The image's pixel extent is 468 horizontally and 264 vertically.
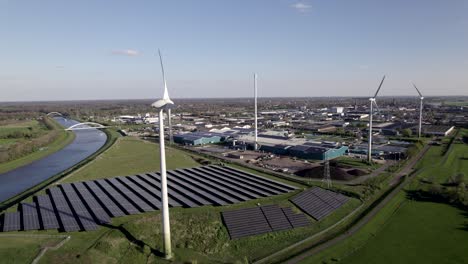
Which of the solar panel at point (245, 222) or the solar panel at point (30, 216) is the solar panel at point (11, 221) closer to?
the solar panel at point (30, 216)

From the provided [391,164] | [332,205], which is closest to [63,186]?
[332,205]

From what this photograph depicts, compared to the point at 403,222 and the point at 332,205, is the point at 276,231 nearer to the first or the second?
the point at 332,205

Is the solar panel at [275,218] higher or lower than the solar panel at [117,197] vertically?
lower

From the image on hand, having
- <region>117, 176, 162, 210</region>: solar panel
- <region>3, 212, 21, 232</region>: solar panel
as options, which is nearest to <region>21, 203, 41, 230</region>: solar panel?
<region>3, 212, 21, 232</region>: solar panel

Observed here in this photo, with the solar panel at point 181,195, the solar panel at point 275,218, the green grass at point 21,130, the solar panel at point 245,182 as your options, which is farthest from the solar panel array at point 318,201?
the green grass at point 21,130

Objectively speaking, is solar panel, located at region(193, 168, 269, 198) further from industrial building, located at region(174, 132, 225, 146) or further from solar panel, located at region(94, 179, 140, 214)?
industrial building, located at region(174, 132, 225, 146)
